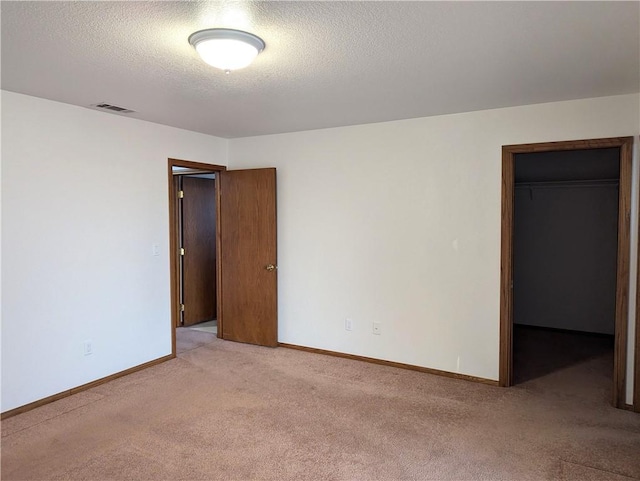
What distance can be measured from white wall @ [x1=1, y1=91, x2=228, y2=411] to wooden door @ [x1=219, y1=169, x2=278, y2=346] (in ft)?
2.65

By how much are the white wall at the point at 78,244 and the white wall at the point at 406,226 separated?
1.31 metres

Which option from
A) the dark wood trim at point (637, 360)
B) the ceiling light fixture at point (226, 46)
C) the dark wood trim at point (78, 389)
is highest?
the ceiling light fixture at point (226, 46)

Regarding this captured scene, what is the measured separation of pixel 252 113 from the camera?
3895 mm

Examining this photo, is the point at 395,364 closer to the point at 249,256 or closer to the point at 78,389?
the point at 249,256

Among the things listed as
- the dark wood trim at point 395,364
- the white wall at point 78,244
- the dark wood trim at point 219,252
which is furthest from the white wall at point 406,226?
the white wall at point 78,244

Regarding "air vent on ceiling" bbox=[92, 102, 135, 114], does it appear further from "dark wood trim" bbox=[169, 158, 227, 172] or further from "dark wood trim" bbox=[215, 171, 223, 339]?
"dark wood trim" bbox=[215, 171, 223, 339]

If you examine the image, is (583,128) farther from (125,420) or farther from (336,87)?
(125,420)

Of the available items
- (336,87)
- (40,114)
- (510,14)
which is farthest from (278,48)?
(40,114)

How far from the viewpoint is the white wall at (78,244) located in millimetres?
3238

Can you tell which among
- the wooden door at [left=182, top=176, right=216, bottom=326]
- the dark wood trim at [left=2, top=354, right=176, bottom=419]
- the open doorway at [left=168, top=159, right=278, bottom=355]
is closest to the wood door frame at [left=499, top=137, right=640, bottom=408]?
the open doorway at [left=168, top=159, right=278, bottom=355]

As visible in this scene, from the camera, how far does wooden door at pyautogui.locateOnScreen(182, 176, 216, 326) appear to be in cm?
598

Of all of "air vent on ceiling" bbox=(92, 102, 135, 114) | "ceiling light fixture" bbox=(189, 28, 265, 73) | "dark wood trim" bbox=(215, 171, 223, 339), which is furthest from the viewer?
"dark wood trim" bbox=(215, 171, 223, 339)

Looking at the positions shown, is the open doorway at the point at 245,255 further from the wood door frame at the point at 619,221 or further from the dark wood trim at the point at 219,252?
the wood door frame at the point at 619,221

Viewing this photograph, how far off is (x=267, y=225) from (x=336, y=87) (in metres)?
2.12
